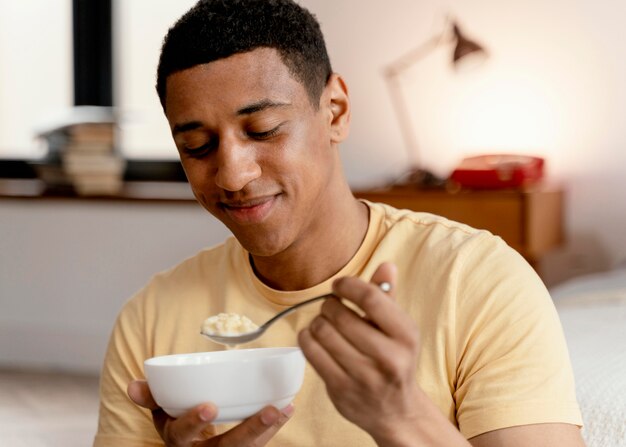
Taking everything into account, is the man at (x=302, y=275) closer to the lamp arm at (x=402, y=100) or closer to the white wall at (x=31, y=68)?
the lamp arm at (x=402, y=100)

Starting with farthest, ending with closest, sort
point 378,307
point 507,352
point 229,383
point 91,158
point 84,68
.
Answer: point 84,68
point 91,158
point 507,352
point 229,383
point 378,307

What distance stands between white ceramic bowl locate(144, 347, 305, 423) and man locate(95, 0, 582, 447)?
14mm

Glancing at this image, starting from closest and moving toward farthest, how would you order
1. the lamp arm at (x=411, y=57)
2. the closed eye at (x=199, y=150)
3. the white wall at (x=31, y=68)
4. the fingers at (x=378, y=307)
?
1. the fingers at (x=378, y=307)
2. the closed eye at (x=199, y=150)
3. the lamp arm at (x=411, y=57)
4. the white wall at (x=31, y=68)

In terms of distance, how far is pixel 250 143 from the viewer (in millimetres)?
1124

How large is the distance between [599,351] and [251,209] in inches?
33.1

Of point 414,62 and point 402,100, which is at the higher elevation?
point 414,62

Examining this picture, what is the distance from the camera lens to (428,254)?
1180 mm

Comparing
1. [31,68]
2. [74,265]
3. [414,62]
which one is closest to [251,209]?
[414,62]

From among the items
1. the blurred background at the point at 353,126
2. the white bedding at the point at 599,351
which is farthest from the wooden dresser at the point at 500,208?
the white bedding at the point at 599,351

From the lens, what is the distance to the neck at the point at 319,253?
4.06 feet

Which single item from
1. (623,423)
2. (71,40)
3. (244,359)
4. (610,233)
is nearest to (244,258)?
(244,359)

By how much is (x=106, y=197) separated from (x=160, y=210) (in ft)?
0.77

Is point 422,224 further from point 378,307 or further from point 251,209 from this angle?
point 378,307

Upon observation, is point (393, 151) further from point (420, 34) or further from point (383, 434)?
point (383, 434)
